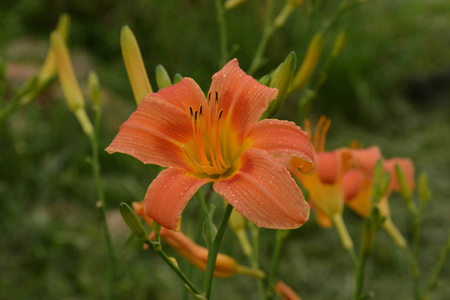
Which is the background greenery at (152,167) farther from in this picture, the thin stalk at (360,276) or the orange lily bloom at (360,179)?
the thin stalk at (360,276)

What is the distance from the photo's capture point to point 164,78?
32.2 inches

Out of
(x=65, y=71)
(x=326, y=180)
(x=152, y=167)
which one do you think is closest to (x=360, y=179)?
(x=326, y=180)

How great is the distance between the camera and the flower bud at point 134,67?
828 millimetres

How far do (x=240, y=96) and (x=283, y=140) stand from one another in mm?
108

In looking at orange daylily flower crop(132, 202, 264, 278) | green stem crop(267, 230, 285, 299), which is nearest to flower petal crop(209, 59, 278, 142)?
orange daylily flower crop(132, 202, 264, 278)

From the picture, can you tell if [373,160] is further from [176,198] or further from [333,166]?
A: [176,198]

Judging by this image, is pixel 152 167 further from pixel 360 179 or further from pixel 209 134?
pixel 209 134

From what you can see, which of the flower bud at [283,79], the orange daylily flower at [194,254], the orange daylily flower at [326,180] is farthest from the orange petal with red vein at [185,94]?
the orange daylily flower at [326,180]

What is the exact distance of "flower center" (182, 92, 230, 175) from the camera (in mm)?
737

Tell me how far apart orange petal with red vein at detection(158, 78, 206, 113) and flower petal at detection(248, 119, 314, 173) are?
11cm

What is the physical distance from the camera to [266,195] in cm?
61

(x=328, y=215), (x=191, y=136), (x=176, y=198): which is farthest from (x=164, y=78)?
(x=328, y=215)

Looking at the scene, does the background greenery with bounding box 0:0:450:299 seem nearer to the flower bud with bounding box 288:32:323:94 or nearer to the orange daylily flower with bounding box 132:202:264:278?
the flower bud with bounding box 288:32:323:94

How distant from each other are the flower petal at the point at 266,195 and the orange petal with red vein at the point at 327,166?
411mm
